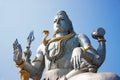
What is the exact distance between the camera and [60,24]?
754 centimetres

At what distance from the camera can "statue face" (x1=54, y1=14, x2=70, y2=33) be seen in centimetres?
749

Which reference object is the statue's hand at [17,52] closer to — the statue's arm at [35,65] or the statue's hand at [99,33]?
the statue's arm at [35,65]

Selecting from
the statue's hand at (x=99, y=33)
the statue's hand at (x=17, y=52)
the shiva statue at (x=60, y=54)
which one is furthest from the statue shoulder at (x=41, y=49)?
the statue's hand at (x=99, y=33)

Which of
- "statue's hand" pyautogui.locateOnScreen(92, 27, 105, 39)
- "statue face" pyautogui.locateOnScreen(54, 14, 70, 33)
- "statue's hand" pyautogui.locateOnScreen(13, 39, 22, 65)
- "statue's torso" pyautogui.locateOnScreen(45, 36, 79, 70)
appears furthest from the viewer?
"statue face" pyautogui.locateOnScreen(54, 14, 70, 33)

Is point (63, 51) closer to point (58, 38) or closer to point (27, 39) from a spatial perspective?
point (58, 38)

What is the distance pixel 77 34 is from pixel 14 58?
4.91 ft

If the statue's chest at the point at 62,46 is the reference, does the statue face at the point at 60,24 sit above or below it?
above

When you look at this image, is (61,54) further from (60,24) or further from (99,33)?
(99,33)

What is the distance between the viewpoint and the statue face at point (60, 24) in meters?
7.49

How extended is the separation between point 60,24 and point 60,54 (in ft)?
2.45

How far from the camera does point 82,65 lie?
252 inches

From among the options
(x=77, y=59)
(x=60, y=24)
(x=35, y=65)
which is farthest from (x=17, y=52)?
(x=60, y=24)

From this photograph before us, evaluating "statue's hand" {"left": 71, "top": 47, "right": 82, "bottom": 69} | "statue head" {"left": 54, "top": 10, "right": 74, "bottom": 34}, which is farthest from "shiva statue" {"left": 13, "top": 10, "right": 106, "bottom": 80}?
"statue's hand" {"left": 71, "top": 47, "right": 82, "bottom": 69}

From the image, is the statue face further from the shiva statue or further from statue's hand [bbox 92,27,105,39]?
statue's hand [bbox 92,27,105,39]
